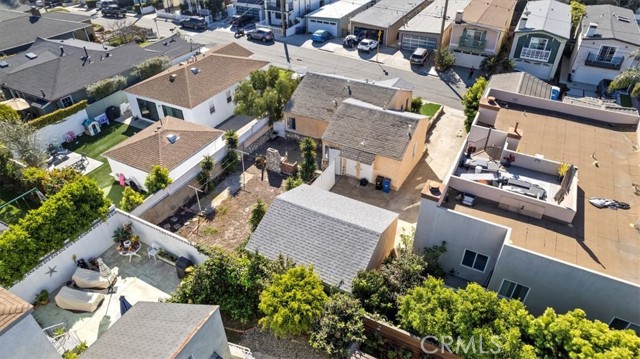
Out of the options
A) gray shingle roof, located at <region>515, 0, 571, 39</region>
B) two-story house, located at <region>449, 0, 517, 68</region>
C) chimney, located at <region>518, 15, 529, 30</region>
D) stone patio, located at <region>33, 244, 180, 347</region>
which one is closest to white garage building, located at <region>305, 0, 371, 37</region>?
two-story house, located at <region>449, 0, 517, 68</region>

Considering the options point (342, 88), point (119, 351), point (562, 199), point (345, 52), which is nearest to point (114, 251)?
point (119, 351)

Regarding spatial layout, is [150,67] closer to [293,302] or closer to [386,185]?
[386,185]

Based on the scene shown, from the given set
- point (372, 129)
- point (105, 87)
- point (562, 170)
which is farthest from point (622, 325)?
point (105, 87)

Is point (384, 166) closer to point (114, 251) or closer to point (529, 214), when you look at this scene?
point (529, 214)

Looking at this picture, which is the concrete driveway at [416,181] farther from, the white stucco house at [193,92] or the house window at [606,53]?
the house window at [606,53]

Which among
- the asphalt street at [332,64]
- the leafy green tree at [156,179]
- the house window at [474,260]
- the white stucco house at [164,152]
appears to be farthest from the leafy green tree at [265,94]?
the house window at [474,260]

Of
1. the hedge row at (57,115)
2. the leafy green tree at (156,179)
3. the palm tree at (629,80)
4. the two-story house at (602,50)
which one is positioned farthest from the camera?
the two-story house at (602,50)

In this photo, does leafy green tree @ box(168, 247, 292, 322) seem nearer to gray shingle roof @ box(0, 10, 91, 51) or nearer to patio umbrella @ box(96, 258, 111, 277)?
patio umbrella @ box(96, 258, 111, 277)
